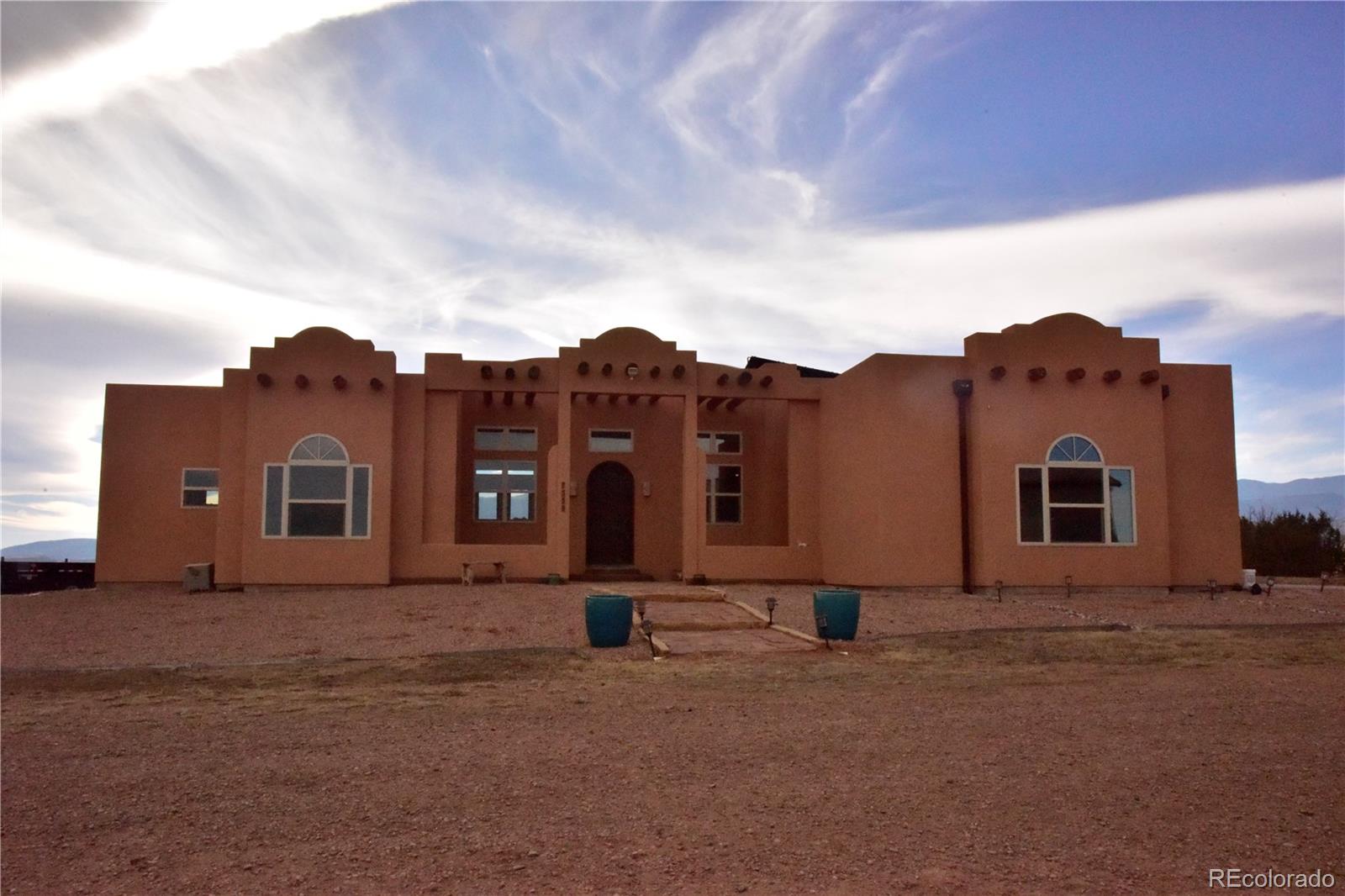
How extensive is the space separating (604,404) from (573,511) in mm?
2262

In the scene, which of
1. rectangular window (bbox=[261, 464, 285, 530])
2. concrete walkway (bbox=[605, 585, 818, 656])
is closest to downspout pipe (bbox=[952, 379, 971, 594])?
concrete walkway (bbox=[605, 585, 818, 656])

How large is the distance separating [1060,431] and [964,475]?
1.79m

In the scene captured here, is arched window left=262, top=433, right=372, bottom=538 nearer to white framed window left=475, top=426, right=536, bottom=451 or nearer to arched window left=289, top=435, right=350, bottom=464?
arched window left=289, top=435, right=350, bottom=464

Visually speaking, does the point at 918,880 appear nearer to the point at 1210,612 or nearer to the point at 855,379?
the point at 1210,612

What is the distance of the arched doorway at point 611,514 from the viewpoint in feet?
65.8

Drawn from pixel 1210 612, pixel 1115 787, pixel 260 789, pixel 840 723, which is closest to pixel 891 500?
pixel 1210 612

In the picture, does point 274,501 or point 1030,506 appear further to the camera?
point 274,501

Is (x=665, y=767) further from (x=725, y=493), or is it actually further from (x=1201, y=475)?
(x=1201, y=475)

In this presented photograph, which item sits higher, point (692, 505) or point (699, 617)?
point (692, 505)

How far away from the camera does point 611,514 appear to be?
20.2m

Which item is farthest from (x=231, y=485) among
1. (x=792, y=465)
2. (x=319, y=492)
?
(x=792, y=465)

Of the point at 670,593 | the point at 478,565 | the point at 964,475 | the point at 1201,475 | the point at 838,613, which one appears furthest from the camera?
the point at 1201,475

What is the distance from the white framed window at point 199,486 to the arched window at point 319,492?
261 cm

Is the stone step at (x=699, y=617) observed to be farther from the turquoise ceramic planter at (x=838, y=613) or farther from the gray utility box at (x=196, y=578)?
the gray utility box at (x=196, y=578)
